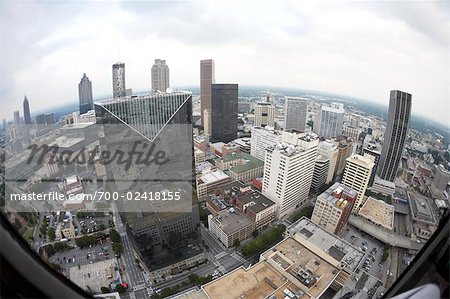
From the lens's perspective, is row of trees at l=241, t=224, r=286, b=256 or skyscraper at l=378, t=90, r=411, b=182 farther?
skyscraper at l=378, t=90, r=411, b=182

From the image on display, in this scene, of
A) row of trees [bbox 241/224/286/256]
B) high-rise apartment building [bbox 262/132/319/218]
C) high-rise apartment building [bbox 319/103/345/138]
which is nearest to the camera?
row of trees [bbox 241/224/286/256]

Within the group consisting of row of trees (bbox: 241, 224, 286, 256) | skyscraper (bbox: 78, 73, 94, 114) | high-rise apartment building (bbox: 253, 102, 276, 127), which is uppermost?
skyscraper (bbox: 78, 73, 94, 114)

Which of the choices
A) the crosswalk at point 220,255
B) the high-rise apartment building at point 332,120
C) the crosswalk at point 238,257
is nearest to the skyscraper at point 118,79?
the crosswalk at point 220,255

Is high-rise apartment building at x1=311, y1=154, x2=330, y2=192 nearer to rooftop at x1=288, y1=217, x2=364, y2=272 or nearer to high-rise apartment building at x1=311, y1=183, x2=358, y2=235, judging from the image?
high-rise apartment building at x1=311, y1=183, x2=358, y2=235

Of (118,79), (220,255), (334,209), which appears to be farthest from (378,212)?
(118,79)

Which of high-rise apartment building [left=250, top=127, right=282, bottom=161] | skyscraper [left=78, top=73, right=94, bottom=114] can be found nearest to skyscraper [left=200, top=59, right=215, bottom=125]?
high-rise apartment building [left=250, top=127, right=282, bottom=161]

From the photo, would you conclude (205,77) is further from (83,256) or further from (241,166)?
(83,256)
